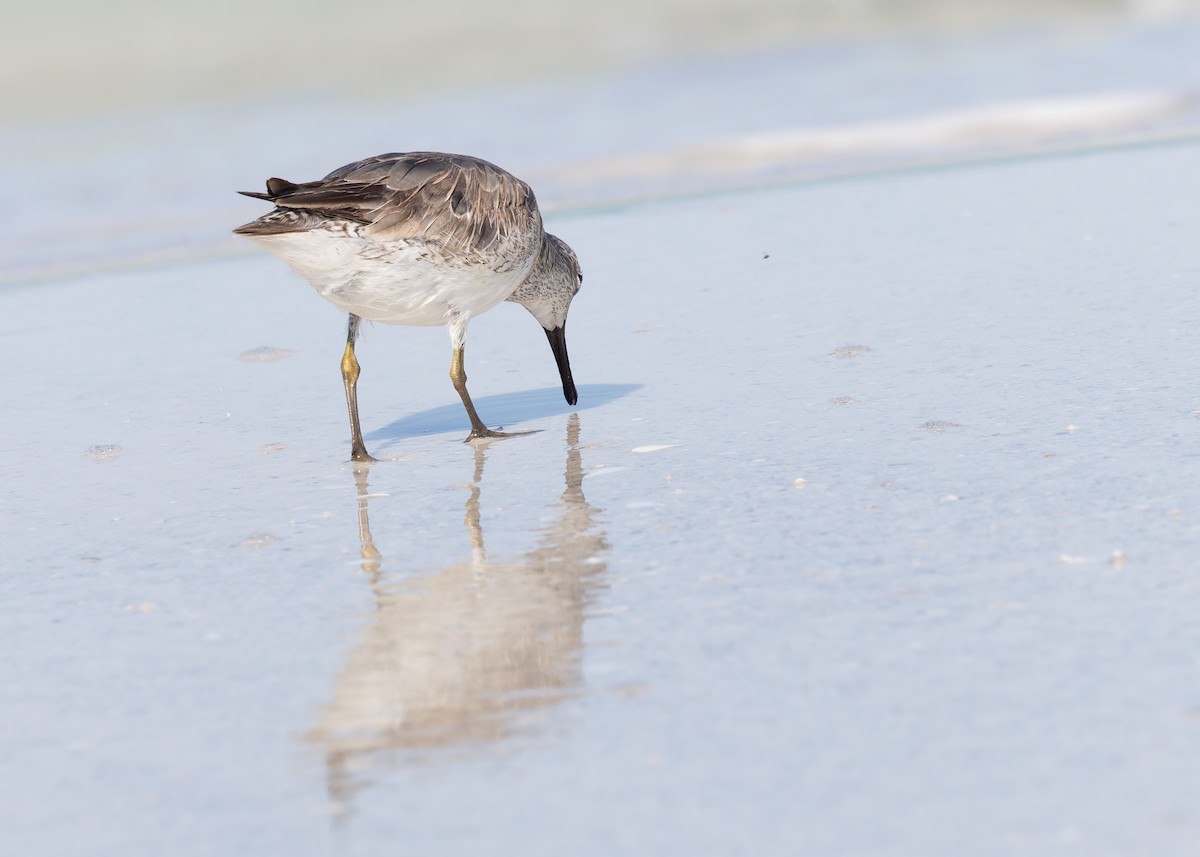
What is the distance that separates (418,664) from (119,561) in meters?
1.52

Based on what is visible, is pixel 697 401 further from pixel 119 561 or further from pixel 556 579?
pixel 119 561

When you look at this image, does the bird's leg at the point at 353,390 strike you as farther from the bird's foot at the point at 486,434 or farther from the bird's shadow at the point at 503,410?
the bird's foot at the point at 486,434

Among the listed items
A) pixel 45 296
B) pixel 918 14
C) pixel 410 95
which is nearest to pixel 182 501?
pixel 45 296

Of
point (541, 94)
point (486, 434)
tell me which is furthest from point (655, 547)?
point (541, 94)

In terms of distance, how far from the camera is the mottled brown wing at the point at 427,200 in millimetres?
6070

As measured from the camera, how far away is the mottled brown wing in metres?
6.07

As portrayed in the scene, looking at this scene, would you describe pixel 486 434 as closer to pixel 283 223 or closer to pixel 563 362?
pixel 563 362

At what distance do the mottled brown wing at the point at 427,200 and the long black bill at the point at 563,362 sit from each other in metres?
0.54

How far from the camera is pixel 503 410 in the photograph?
7.03 metres

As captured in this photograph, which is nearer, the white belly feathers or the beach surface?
the beach surface

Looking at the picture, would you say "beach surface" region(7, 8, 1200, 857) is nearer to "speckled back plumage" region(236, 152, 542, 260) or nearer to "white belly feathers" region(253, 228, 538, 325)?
"white belly feathers" region(253, 228, 538, 325)

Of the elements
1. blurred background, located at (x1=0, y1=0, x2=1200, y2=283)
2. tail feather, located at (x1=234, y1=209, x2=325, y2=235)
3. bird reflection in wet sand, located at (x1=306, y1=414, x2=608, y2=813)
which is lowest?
bird reflection in wet sand, located at (x1=306, y1=414, x2=608, y2=813)

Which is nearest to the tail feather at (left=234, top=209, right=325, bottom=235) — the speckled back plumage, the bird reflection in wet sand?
the speckled back plumage

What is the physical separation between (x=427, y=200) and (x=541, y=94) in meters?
11.3
